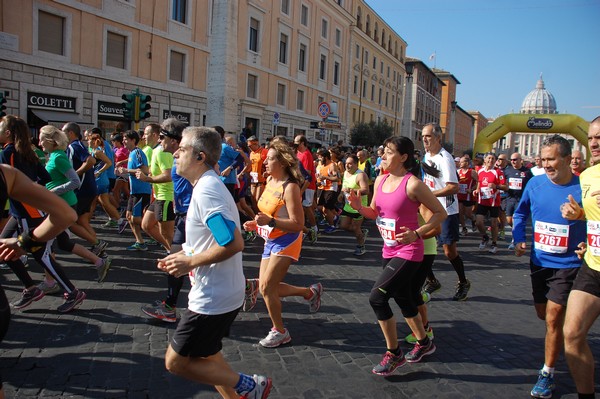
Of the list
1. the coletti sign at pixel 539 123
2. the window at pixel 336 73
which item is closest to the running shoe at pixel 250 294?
the coletti sign at pixel 539 123

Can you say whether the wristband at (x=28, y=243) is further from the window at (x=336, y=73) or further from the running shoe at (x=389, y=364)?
the window at (x=336, y=73)

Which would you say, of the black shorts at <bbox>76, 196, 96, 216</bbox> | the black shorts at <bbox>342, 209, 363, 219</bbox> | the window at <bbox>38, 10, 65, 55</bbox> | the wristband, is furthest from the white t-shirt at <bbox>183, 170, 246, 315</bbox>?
the window at <bbox>38, 10, 65, 55</bbox>

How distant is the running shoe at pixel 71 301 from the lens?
4.83m

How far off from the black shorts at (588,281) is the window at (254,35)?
30255 mm

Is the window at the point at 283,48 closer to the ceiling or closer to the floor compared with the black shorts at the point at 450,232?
closer to the ceiling

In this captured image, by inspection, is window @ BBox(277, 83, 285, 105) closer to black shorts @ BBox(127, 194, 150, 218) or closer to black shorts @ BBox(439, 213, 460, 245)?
black shorts @ BBox(127, 194, 150, 218)

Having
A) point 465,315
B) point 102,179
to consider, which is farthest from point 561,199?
point 102,179

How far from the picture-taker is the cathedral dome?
153 meters

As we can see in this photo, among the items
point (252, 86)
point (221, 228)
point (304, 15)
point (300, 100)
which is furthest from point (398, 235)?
point (304, 15)

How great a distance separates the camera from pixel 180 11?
25.3m

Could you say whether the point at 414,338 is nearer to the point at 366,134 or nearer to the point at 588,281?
the point at 588,281

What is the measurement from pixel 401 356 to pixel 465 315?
1.99m

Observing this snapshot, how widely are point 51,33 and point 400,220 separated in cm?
1968

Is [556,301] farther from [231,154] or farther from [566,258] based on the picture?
[231,154]
